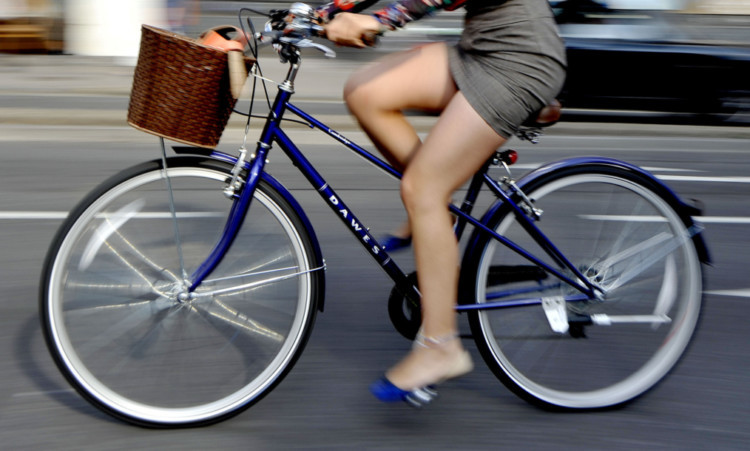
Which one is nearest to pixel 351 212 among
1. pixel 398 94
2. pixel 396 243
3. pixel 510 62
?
pixel 396 243

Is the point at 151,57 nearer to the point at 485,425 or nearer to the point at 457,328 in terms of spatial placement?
the point at 457,328

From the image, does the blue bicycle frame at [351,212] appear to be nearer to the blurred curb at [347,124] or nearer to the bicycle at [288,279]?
the bicycle at [288,279]

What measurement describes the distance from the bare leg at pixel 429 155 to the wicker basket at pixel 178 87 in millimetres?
474

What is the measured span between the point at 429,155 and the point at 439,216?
0.20 m

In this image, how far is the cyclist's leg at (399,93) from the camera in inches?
113

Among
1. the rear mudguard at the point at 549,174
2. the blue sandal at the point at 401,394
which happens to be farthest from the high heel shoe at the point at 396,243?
the blue sandal at the point at 401,394

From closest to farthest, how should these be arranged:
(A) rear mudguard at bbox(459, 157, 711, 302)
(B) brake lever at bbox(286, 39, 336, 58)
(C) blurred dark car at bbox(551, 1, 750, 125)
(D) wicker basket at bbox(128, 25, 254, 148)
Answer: (D) wicker basket at bbox(128, 25, 254, 148) < (B) brake lever at bbox(286, 39, 336, 58) < (A) rear mudguard at bbox(459, 157, 711, 302) < (C) blurred dark car at bbox(551, 1, 750, 125)

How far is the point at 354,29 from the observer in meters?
2.62

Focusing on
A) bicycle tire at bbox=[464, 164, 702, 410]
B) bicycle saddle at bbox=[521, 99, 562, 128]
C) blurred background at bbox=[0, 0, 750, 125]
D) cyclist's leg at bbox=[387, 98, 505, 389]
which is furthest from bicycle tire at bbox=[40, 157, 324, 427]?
blurred background at bbox=[0, 0, 750, 125]

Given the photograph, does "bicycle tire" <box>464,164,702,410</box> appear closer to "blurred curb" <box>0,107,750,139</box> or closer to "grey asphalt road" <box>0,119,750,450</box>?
"grey asphalt road" <box>0,119,750,450</box>

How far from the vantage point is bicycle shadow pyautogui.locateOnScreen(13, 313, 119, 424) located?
10.2 feet

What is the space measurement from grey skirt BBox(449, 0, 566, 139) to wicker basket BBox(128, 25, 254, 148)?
0.72 metres

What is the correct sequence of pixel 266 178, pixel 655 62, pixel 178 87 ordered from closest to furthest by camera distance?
pixel 178 87 < pixel 266 178 < pixel 655 62

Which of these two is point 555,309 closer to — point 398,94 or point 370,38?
point 398,94
